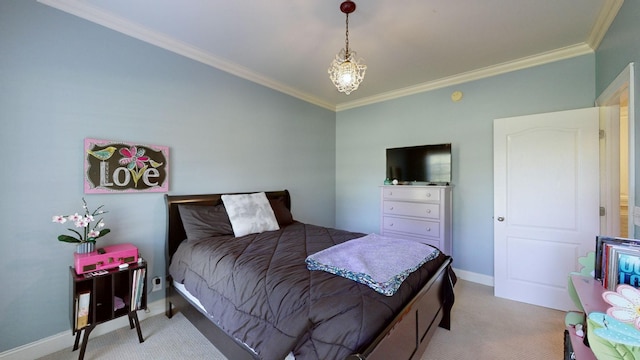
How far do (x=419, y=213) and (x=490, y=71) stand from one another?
1.97 m

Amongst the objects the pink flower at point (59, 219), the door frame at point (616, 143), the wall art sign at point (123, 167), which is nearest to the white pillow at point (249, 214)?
the wall art sign at point (123, 167)

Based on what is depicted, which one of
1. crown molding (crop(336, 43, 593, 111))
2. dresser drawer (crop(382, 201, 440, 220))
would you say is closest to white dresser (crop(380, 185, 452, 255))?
dresser drawer (crop(382, 201, 440, 220))

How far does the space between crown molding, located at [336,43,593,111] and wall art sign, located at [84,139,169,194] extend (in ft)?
10.5

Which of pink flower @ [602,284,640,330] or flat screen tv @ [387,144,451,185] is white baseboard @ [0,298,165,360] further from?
flat screen tv @ [387,144,451,185]

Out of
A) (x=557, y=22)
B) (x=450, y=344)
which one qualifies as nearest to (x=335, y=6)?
(x=557, y=22)

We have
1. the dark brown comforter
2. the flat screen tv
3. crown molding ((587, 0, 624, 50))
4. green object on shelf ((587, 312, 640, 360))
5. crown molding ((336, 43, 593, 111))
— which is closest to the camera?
green object on shelf ((587, 312, 640, 360))

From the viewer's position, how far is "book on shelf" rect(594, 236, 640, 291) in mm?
1198

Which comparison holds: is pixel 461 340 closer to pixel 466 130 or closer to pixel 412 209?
pixel 412 209

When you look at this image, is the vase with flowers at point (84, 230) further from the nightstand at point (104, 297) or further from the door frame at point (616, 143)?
the door frame at point (616, 143)

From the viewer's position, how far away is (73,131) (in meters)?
1.98

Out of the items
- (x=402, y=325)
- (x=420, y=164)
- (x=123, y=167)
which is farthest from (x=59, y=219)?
(x=420, y=164)

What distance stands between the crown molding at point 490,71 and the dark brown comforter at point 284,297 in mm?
2469

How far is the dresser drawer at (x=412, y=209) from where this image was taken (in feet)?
10.3

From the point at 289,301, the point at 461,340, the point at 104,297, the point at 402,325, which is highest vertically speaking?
the point at 289,301
